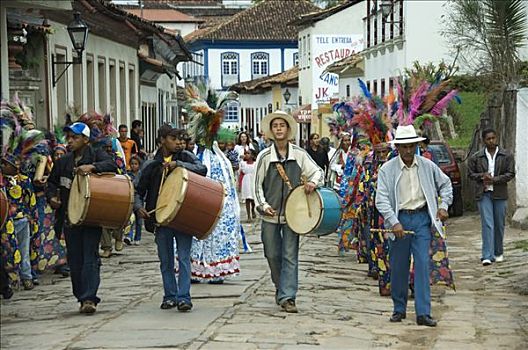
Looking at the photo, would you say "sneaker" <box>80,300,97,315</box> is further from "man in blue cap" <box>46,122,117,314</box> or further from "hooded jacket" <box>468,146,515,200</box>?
"hooded jacket" <box>468,146,515,200</box>

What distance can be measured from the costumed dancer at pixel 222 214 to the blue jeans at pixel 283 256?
215cm

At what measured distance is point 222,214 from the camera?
546 inches

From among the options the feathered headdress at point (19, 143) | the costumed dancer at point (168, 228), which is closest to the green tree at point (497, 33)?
the feathered headdress at point (19, 143)

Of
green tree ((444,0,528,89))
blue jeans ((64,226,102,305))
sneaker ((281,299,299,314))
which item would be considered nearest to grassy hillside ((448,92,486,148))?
green tree ((444,0,528,89))

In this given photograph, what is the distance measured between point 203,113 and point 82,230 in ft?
11.0

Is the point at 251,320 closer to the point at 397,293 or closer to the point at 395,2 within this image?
the point at 397,293

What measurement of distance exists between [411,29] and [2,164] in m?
27.7

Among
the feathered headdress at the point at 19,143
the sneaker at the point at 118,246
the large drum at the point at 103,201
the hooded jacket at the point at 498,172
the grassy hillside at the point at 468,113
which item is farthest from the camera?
the grassy hillside at the point at 468,113

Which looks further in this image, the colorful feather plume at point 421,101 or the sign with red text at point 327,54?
the sign with red text at point 327,54

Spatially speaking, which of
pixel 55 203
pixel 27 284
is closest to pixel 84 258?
pixel 55 203

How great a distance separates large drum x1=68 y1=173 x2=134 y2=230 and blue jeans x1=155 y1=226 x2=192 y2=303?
1.86 feet

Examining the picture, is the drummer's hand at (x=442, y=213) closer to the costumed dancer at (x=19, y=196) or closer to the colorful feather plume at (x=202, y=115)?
the colorful feather plume at (x=202, y=115)

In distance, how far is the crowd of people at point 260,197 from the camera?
11.1 meters

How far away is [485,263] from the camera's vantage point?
16016mm
